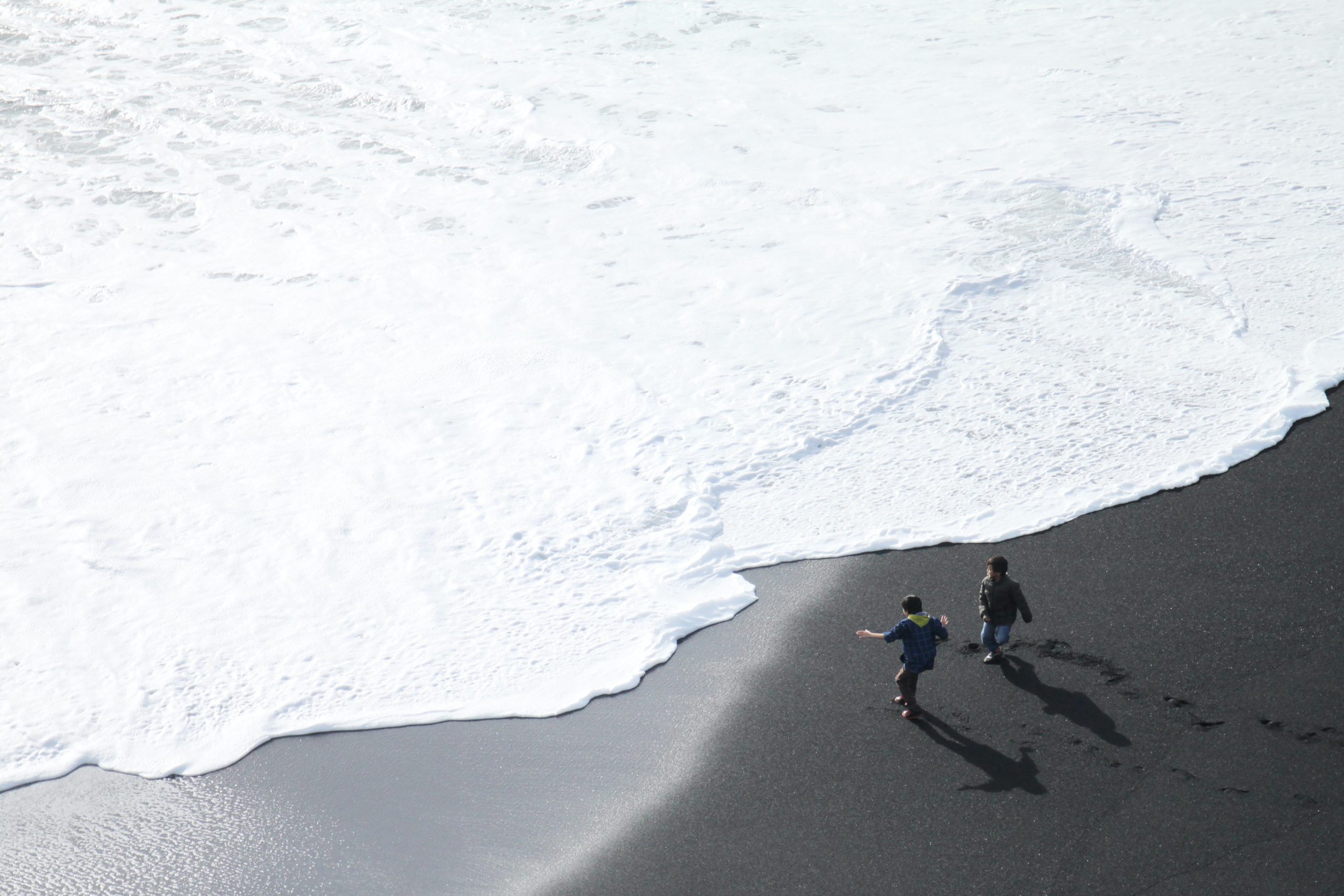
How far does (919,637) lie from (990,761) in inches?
33.2

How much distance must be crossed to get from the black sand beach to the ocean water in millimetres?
553

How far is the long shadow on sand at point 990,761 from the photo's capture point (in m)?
6.48

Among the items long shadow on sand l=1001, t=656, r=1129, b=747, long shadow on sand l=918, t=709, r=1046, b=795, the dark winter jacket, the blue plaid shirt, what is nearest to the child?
the blue plaid shirt

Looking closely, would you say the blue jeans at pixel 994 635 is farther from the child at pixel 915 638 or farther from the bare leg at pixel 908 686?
the bare leg at pixel 908 686

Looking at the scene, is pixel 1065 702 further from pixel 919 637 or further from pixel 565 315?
pixel 565 315

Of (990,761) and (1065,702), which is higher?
(1065,702)

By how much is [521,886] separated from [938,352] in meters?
8.23

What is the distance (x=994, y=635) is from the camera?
24.3 feet

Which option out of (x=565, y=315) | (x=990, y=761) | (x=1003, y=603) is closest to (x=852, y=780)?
(x=990, y=761)

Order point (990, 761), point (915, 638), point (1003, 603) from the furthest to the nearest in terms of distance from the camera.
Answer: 1. point (1003, 603)
2. point (915, 638)
3. point (990, 761)

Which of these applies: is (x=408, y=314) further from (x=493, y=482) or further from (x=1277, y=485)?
(x=1277, y=485)

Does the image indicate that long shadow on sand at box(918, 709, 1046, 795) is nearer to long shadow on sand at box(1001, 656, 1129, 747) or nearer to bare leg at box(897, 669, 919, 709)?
bare leg at box(897, 669, 919, 709)

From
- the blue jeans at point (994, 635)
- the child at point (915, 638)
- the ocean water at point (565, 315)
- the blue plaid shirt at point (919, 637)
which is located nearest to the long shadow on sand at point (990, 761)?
the child at point (915, 638)

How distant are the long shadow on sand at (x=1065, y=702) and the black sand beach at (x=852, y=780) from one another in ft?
A: 0.06
